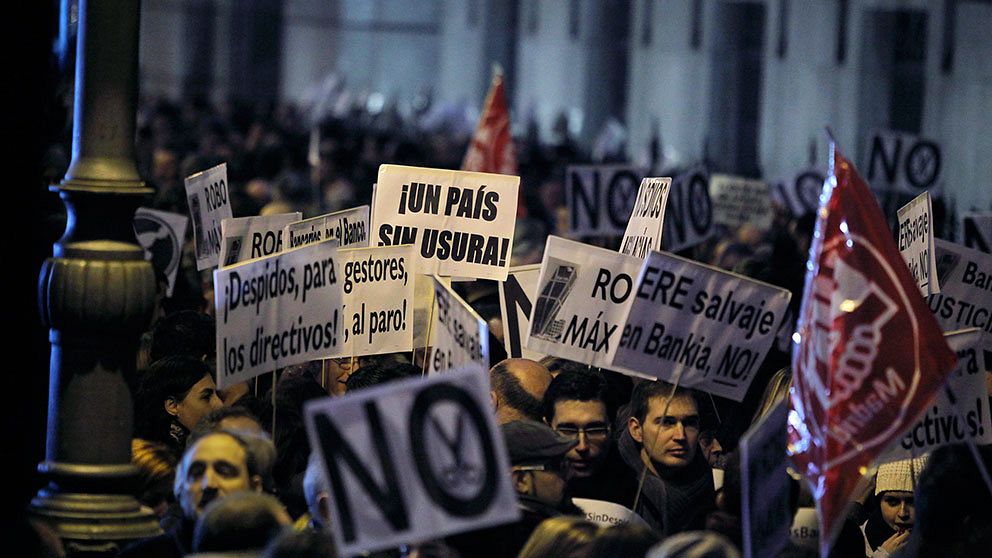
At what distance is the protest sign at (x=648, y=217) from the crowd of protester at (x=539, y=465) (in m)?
0.62

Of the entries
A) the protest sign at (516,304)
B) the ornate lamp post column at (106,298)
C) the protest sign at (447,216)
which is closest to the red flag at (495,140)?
the protest sign at (516,304)

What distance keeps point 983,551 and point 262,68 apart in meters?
51.1

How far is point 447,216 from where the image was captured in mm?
9148

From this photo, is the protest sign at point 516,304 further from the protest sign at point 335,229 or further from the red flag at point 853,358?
the red flag at point 853,358

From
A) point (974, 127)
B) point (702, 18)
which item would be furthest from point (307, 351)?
point (702, 18)

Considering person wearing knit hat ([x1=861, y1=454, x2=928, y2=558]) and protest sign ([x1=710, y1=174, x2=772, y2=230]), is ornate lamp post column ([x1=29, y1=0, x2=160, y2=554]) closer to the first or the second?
person wearing knit hat ([x1=861, y1=454, x2=928, y2=558])

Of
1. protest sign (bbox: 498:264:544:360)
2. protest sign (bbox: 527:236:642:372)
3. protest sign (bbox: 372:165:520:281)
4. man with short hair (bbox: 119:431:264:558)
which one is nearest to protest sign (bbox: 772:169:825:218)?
protest sign (bbox: 498:264:544:360)

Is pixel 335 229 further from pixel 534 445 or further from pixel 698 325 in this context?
pixel 534 445

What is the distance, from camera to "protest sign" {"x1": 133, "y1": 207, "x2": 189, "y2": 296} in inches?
438

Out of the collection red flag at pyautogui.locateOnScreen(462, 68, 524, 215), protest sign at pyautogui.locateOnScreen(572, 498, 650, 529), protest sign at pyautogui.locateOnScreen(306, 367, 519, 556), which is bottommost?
protest sign at pyautogui.locateOnScreen(572, 498, 650, 529)

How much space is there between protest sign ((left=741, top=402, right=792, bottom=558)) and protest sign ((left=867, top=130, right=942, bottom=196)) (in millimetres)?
10738

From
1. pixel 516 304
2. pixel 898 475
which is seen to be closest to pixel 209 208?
pixel 516 304

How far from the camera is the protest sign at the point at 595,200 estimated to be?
1351cm

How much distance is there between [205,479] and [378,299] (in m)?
2.67
